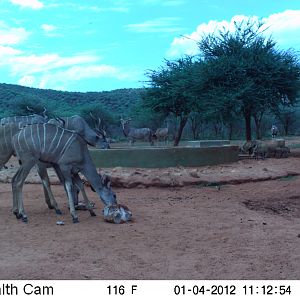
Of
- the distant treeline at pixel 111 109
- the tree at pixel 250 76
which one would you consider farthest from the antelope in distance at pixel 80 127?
the distant treeline at pixel 111 109

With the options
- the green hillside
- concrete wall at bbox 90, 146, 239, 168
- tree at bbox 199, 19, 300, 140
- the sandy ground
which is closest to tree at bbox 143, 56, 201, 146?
tree at bbox 199, 19, 300, 140

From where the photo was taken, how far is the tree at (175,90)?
74.1 feet

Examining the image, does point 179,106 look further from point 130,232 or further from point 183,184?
point 130,232

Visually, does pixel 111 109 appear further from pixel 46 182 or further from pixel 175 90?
pixel 46 182

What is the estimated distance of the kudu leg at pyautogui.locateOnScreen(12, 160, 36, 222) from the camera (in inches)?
343

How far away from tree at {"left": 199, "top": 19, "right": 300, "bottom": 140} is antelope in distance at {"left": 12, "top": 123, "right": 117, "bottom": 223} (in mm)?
12248

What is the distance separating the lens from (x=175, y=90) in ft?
76.9

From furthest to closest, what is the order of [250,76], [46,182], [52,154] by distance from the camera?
[250,76], [46,182], [52,154]

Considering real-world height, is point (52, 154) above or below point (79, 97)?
below

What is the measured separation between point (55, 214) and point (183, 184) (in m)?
4.39

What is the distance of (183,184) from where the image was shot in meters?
12.9

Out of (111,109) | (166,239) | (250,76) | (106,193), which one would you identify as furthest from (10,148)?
(111,109)

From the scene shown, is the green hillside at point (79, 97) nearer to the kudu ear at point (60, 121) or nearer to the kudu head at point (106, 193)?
the kudu ear at point (60, 121)

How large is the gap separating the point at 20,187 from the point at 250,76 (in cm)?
1450
